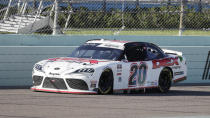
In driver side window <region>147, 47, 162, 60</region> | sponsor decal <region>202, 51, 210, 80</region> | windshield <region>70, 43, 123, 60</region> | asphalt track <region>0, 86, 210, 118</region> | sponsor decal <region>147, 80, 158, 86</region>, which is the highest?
windshield <region>70, 43, 123, 60</region>

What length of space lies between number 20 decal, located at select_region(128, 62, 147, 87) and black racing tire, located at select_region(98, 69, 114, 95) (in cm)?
68

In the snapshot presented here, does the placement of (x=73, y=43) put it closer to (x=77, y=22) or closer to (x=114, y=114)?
(x=77, y=22)

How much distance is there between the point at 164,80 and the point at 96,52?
1.91 meters

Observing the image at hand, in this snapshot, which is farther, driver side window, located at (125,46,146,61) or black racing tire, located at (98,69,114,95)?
driver side window, located at (125,46,146,61)

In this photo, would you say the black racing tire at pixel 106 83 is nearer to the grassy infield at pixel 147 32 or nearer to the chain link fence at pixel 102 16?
the chain link fence at pixel 102 16

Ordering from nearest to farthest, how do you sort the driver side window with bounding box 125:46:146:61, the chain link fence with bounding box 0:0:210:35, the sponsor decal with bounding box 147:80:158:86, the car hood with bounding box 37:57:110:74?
the car hood with bounding box 37:57:110:74, the driver side window with bounding box 125:46:146:61, the sponsor decal with bounding box 147:80:158:86, the chain link fence with bounding box 0:0:210:35

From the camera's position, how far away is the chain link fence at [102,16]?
16562mm

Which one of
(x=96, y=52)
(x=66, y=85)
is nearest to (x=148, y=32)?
(x=96, y=52)

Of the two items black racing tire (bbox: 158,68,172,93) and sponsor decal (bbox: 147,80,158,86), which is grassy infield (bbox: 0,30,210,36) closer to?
black racing tire (bbox: 158,68,172,93)

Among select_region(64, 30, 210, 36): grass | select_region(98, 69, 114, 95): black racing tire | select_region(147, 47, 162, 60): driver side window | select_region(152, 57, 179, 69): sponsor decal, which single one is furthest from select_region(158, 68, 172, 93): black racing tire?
select_region(64, 30, 210, 36): grass

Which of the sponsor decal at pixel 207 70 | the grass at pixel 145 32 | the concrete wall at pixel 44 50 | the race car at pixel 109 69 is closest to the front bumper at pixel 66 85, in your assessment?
the race car at pixel 109 69

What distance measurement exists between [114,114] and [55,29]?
7858 millimetres

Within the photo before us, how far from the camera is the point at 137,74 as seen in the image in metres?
13.1

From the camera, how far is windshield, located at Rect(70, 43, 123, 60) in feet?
42.6
